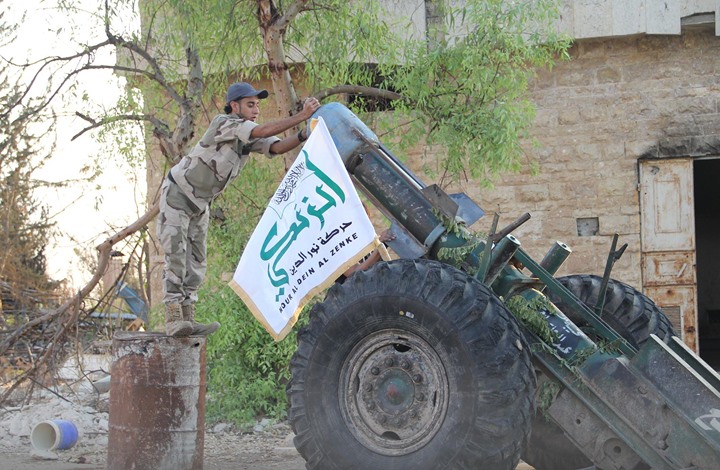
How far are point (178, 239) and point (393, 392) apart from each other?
7.86ft

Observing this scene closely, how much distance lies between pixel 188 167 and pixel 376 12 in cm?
387

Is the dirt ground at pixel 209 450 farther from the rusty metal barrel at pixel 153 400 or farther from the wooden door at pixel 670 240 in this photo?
the wooden door at pixel 670 240

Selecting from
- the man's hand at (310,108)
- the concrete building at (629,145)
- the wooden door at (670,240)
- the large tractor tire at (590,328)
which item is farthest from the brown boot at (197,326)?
the wooden door at (670,240)

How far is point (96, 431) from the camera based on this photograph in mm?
9906

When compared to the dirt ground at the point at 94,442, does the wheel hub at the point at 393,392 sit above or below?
above

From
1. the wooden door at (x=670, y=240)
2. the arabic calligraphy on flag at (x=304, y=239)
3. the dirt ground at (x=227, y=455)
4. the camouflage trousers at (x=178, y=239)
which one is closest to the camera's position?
the arabic calligraphy on flag at (x=304, y=239)

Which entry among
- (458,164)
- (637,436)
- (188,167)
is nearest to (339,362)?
(637,436)

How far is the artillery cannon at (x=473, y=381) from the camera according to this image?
4.65 metres

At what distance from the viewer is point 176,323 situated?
6566mm

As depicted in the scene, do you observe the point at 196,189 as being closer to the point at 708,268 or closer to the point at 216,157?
the point at 216,157

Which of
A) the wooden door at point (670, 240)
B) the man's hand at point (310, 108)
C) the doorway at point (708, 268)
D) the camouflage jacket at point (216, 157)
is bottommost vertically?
the doorway at point (708, 268)

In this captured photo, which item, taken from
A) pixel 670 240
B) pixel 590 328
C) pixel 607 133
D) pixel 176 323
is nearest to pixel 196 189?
pixel 176 323

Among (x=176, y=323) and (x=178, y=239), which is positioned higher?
(x=178, y=239)

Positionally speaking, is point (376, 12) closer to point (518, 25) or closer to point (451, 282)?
point (518, 25)
